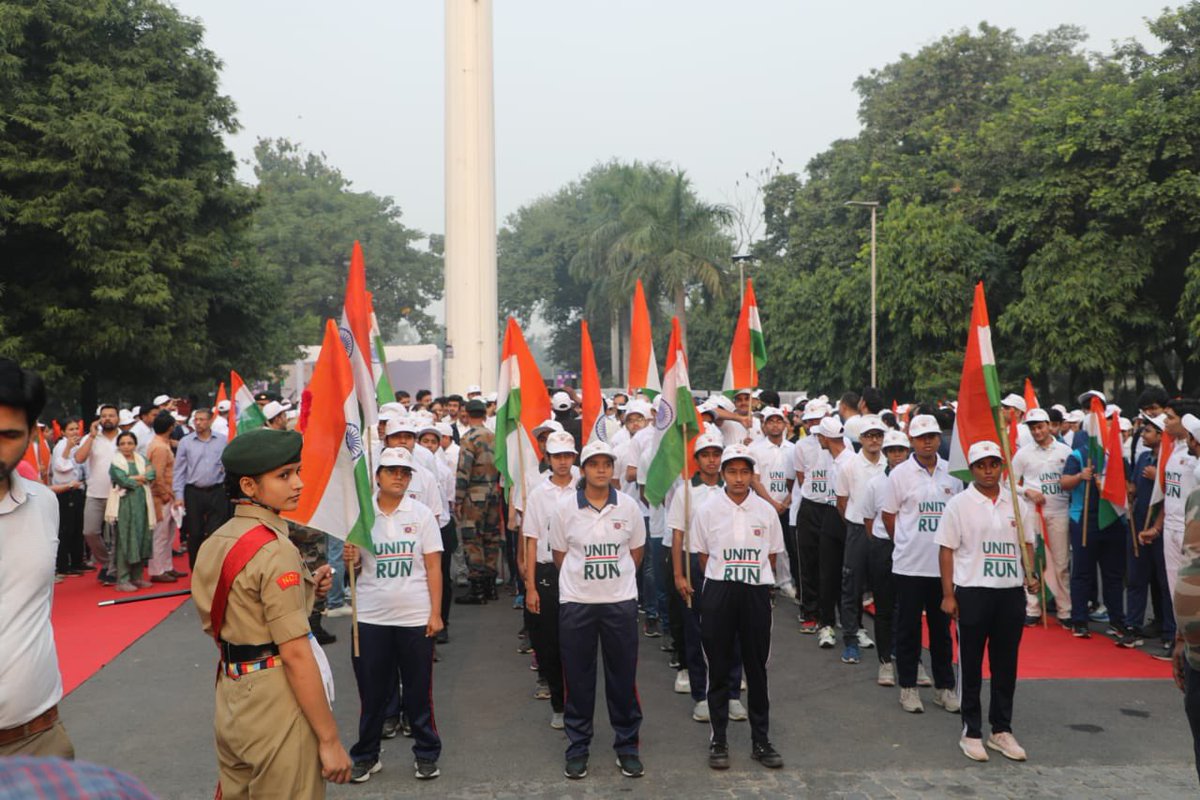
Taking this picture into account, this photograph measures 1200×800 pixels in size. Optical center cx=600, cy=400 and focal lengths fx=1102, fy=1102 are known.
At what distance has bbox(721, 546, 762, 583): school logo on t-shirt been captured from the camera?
21.7 ft

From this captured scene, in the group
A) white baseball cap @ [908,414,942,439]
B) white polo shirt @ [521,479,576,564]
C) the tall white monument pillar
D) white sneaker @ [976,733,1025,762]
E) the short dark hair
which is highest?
the tall white monument pillar

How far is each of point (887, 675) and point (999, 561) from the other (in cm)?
196

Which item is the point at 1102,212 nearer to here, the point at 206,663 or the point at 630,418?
the point at 630,418

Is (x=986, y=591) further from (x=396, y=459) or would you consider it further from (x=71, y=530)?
(x=71, y=530)

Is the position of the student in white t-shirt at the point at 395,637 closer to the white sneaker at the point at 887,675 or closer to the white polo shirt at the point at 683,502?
the white polo shirt at the point at 683,502

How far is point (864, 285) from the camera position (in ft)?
117

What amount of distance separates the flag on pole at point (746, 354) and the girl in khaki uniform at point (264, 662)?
7.31 metres

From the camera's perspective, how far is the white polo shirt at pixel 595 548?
21.2ft

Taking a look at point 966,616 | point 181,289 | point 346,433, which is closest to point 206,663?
point 346,433

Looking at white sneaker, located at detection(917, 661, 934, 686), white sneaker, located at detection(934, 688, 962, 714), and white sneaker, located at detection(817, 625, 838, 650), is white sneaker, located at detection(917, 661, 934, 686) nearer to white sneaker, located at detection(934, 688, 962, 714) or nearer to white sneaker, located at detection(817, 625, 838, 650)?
white sneaker, located at detection(934, 688, 962, 714)

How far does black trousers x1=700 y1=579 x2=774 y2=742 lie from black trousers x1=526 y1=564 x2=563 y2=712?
1155 mm

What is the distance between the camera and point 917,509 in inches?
307

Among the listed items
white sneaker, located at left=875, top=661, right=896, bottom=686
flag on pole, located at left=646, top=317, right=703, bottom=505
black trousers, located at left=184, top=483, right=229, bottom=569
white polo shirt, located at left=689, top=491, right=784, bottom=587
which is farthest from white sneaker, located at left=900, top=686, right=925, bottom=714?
black trousers, located at left=184, top=483, right=229, bottom=569

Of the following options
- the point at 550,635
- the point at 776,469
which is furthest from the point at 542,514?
the point at 776,469
